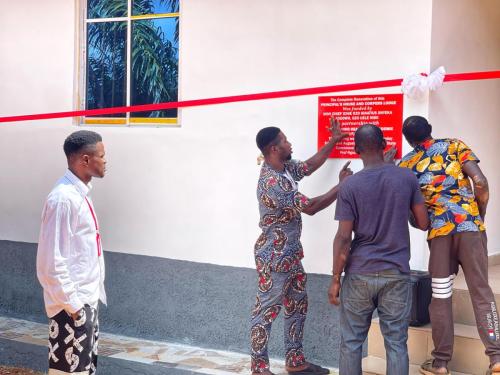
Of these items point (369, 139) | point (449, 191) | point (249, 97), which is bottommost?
point (449, 191)

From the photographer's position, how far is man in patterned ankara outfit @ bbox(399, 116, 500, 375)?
4.83 metres

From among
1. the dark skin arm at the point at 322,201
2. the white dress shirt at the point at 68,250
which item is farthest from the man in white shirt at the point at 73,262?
the dark skin arm at the point at 322,201

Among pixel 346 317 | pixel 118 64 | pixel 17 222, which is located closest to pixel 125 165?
pixel 118 64

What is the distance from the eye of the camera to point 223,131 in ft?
21.8

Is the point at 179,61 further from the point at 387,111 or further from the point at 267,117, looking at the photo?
the point at 387,111

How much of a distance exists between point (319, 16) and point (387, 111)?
3.30 ft

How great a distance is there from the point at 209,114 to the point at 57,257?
111 inches

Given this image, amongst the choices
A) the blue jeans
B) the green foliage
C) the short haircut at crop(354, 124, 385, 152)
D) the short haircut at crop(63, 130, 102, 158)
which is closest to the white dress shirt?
the short haircut at crop(63, 130, 102, 158)

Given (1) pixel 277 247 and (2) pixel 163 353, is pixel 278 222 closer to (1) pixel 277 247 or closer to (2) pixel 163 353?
(1) pixel 277 247

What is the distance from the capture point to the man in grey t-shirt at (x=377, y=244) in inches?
179

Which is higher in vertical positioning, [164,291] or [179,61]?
[179,61]

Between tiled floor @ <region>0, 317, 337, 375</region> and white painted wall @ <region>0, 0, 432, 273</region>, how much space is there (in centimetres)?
81

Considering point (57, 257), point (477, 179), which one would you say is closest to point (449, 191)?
point (477, 179)

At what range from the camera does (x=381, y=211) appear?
456 cm
